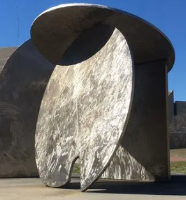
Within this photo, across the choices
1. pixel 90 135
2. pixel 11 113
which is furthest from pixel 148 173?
pixel 11 113

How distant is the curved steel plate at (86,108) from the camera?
25.0 ft

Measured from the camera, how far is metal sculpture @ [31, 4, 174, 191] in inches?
306

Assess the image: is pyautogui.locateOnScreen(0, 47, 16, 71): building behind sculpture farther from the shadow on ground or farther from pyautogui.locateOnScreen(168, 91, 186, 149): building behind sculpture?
pyautogui.locateOnScreen(168, 91, 186, 149): building behind sculpture

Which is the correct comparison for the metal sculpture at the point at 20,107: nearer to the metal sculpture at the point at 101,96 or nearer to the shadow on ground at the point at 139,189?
the metal sculpture at the point at 101,96

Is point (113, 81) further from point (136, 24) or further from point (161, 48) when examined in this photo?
point (161, 48)

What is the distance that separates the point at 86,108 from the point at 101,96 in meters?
0.54

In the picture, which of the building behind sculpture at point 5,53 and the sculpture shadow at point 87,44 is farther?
the building behind sculpture at point 5,53

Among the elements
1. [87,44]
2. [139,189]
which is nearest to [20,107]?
[87,44]

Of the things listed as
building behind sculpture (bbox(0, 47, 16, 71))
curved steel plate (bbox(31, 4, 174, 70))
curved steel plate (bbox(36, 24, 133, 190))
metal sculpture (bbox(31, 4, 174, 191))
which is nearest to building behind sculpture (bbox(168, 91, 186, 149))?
building behind sculpture (bbox(0, 47, 16, 71))

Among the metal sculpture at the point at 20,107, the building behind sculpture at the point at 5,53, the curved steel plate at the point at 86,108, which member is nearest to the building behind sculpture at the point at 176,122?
the building behind sculpture at the point at 5,53

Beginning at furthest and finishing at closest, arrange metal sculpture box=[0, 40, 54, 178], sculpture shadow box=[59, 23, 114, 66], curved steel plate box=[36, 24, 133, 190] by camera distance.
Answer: metal sculpture box=[0, 40, 54, 178] → sculpture shadow box=[59, 23, 114, 66] → curved steel plate box=[36, 24, 133, 190]

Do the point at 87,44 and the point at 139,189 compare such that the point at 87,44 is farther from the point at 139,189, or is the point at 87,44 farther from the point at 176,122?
the point at 176,122

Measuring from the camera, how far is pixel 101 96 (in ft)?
26.9

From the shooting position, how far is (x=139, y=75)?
1155 centimetres
